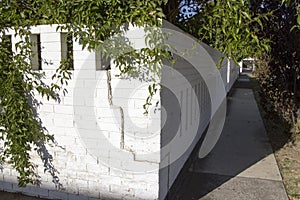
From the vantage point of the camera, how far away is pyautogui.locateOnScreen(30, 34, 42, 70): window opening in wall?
2.79 metres

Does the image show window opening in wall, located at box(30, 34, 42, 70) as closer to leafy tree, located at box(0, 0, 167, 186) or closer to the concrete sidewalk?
leafy tree, located at box(0, 0, 167, 186)

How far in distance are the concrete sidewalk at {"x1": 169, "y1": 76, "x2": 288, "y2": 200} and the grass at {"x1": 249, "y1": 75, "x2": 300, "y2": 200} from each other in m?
0.10

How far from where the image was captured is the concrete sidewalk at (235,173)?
3359mm

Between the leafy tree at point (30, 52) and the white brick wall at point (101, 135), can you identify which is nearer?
the leafy tree at point (30, 52)

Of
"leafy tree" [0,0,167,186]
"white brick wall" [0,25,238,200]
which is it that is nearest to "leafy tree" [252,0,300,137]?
"white brick wall" [0,25,238,200]

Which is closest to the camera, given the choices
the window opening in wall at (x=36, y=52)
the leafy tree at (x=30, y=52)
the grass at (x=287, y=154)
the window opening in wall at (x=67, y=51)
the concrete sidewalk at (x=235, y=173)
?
the leafy tree at (x=30, y=52)

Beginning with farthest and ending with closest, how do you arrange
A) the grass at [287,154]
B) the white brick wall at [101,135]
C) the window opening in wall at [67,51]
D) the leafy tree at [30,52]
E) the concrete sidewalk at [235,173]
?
the grass at [287,154] → the concrete sidewalk at [235,173] → the window opening in wall at [67,51] → the white brick wall at [101,135] → the leafy tree at [30,52]

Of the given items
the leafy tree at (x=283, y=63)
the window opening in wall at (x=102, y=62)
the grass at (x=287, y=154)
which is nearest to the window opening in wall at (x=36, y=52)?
the window opening in wall at (x=102, y=62)

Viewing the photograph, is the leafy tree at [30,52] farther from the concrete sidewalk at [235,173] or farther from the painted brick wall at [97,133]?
the concrete sidewalk at [235,173]

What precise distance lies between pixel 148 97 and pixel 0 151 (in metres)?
2.01

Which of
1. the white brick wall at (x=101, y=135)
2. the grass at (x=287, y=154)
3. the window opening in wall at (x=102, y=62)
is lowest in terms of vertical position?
the grass at (x=287, y=154)

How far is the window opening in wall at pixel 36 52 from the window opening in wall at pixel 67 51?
307 millimetres

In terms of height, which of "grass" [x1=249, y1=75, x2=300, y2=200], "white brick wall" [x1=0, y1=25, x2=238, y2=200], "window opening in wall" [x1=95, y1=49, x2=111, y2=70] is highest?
"window opening in wall" [x1=95, y1=49, x2=111, y2=70]

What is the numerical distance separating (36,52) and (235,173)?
3.22m
